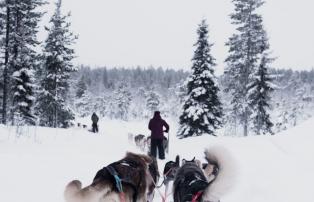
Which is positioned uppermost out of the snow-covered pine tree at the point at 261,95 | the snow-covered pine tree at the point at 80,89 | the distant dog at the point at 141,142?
the snow-covered pine tree at the point at 80,89

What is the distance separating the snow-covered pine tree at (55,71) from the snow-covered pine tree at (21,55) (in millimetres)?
3195

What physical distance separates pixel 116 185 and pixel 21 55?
2267 cm

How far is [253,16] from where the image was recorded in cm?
2992

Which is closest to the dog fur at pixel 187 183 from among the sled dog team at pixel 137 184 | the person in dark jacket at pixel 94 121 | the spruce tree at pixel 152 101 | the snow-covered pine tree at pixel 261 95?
the sled dog team at pixel 137 184

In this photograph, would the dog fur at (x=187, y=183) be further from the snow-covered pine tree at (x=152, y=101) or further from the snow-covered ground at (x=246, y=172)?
the snow-covered pine tree at (x=152, y=101)

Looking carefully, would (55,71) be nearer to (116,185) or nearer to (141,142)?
(141,142)

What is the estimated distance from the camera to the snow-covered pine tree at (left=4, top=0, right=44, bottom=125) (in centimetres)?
2362

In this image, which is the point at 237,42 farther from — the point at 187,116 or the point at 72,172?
the point at 72,172

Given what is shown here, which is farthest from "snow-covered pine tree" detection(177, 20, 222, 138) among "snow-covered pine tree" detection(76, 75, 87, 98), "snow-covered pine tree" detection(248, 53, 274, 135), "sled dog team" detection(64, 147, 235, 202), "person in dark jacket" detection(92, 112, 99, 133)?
"snow-covered pine tree" detection(76, 75, 87, 98)

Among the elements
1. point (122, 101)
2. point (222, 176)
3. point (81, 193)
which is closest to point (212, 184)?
point (222, 176)

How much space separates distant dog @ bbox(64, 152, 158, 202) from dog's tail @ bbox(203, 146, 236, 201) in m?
0.84

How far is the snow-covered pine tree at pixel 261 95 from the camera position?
92.1ft

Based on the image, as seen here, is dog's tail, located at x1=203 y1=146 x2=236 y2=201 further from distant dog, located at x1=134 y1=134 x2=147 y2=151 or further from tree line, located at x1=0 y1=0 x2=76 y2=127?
tree line, located at x1=0 y1=0 x2=76 y2=127

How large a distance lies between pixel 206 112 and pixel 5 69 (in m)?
14.0
